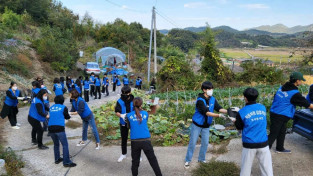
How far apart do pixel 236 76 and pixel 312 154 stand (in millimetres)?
15611

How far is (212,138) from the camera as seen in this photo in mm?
6566

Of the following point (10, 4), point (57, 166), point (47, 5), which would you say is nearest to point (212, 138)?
point (57, 166)

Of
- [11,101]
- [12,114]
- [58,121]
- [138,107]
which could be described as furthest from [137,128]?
[12,114]

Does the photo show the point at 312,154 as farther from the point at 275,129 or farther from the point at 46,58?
the point at 46,58

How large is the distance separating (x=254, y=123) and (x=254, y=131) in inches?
4.9

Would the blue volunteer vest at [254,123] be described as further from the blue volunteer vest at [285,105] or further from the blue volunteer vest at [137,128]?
the blue volunteer vest at [137,128]

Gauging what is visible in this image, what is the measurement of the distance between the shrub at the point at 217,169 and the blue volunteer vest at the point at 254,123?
1266 millimetres

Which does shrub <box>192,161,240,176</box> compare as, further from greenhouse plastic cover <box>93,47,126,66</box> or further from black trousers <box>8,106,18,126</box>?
greenhouse plastic cover <box>93,47,126,66</box>

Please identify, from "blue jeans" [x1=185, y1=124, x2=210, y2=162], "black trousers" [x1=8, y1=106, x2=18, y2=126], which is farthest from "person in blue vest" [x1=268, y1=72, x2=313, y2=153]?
"black trousers" [x1=8, y1=106, x2=18, y2=126]

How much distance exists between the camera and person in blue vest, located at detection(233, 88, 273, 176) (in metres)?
3.67

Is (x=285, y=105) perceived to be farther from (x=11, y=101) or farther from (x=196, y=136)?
(x=11, y=101)

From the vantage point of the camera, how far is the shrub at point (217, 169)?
4.68 meters

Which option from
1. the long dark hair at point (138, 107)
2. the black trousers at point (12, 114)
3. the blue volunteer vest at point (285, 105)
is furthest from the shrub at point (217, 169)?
the black trousers at point (12, 114)

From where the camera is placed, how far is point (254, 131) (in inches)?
145
